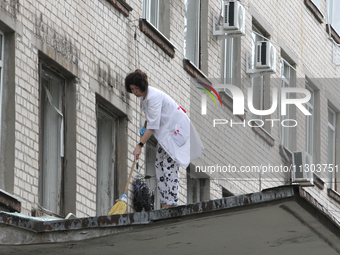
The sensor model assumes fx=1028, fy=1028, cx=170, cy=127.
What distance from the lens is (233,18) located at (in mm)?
18875

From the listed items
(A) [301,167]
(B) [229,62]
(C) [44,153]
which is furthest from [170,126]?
(A) [301,167]

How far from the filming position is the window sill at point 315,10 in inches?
967

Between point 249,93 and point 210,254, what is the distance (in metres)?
10.8

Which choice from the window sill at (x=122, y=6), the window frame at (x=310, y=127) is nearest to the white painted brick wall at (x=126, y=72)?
the window sill at (x=122, y=6)

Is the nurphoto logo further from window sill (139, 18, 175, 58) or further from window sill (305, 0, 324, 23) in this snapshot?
window sill (305, 0, 324, 23)

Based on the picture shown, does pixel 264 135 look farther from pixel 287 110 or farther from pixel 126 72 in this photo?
pixel 126 72

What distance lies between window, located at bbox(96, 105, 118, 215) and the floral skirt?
135 inches

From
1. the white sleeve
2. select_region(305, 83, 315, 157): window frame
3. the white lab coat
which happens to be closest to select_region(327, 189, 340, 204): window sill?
select_region(305, 83, 315, 157): window frame

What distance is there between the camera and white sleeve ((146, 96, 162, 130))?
1113 cm

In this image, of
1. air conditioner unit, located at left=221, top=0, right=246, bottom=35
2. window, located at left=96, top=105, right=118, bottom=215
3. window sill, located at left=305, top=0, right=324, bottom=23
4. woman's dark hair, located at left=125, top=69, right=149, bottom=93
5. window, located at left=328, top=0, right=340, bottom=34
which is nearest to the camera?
woman's dark hair, located at left=125, top=69, right=149, bottom=93

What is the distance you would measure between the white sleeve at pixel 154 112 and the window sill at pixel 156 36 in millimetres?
4709

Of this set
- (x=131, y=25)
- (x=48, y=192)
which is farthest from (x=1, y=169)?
(x=131, y=25)

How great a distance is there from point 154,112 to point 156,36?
5.32 metres

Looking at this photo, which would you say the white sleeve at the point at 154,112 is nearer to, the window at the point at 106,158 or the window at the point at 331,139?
the window at the point at 106,158
